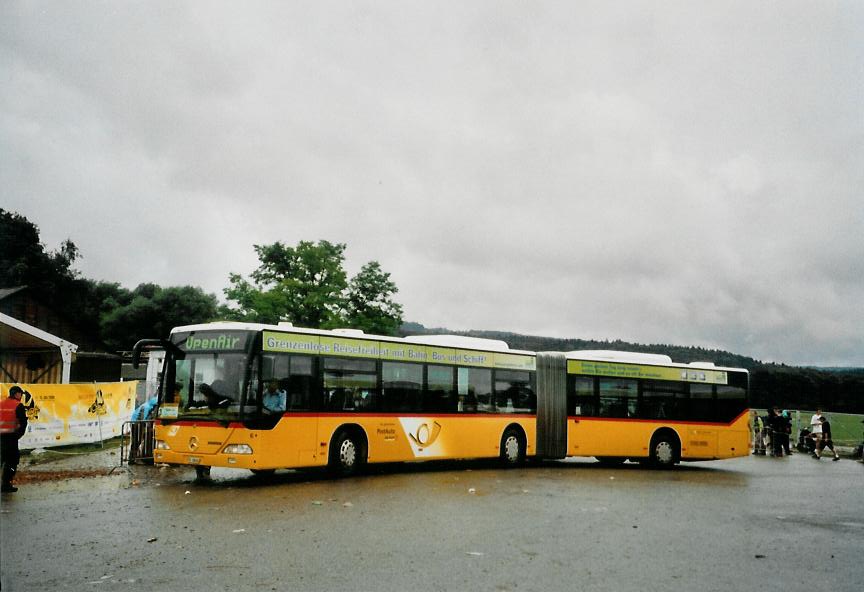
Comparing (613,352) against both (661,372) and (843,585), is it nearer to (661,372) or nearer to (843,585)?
(661,372)

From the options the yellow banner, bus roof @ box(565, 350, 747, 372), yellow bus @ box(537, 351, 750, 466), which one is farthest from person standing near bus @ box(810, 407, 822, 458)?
the yellow banner

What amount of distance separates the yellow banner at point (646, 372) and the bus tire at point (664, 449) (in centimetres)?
165

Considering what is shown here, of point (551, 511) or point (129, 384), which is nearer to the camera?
point (551, 511)

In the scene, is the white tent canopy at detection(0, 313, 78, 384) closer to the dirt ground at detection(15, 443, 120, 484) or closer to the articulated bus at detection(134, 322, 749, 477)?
the dirt ground at detection(15, 443, 120, 484)

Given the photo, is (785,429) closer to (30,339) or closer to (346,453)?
(346,453)

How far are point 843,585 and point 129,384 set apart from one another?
70.6 feet

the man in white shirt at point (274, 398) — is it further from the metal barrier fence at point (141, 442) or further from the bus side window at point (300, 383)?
the metal barrier fence at point (141, 442)

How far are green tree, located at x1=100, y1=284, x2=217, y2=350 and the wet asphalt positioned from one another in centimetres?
5603

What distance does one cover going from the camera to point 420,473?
58.9ft

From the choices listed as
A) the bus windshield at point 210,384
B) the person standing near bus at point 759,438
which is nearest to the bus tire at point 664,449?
the person standing near bus at point 759,438

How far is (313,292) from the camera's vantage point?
5034 centimetres

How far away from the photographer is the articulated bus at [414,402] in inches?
567

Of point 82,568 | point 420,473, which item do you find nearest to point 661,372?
point 420,473

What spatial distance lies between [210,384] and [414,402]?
525 cm
